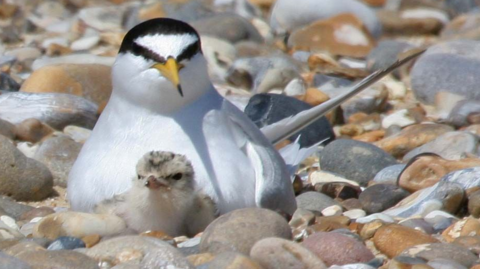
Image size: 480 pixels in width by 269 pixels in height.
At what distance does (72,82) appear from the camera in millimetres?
6180

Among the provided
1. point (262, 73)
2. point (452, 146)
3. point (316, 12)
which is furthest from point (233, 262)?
point (316, 12)


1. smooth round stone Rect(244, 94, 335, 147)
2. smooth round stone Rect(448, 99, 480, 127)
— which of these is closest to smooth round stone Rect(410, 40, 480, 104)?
smooth round stone Rect(448, 99, 480, 127)

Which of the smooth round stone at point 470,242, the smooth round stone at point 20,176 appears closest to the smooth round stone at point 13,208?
the smooth round stone at point 20,176

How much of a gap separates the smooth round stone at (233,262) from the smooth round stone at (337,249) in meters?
0.30

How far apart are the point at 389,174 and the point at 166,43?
1470mm

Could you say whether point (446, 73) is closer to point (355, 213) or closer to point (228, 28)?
point (228, 28)

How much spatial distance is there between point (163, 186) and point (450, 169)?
4.92ft

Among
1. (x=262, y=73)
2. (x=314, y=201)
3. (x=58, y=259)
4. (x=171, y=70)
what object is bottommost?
(x=262, y=73)

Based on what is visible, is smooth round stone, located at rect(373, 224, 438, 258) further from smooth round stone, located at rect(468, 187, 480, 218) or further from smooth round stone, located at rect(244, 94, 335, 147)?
smooth round stone, located at rect(244, 94, 335, 147)

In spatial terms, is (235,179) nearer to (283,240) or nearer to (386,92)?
(283,240)

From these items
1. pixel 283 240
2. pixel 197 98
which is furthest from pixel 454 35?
pixel 283 240

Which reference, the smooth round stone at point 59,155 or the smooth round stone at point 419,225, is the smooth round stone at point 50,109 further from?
the smooth round stone at point 419,225

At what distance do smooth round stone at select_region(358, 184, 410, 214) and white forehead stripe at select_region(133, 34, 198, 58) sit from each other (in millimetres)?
1023

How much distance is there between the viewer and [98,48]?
8.01 m
